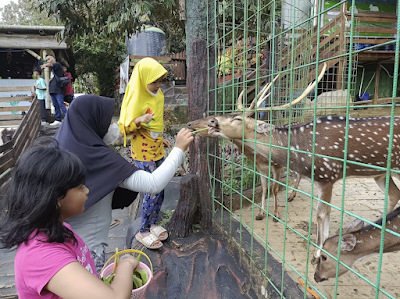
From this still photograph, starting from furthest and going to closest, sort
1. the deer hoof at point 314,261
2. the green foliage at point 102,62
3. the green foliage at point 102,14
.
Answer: the green foliage at point 102,62 → the green foliage at point 102,14 → the deer hoof at point 314,261

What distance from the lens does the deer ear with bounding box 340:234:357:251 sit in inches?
88.3

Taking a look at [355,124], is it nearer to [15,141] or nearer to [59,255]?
[59,255]

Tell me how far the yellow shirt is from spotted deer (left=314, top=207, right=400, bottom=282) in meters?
1.84

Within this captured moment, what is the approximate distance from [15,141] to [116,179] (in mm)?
5597

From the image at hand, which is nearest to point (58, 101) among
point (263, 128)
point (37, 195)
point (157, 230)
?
point (157, 230)

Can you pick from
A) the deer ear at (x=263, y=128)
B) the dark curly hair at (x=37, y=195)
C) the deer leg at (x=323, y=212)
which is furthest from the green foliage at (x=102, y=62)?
the dark curly hair at (x=37, y=195)

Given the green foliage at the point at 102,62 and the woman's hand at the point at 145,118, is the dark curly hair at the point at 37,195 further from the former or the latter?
the green foliage at the point at 102,62

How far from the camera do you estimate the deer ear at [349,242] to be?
88.3 inches

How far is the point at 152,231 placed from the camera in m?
3.45

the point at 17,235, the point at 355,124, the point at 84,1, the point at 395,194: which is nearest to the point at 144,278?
the point at 17,235

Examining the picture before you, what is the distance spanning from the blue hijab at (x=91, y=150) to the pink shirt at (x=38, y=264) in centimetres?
74

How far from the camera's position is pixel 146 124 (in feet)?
10.3

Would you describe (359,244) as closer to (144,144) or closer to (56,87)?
(144,144)

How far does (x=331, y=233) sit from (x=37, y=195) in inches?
130
